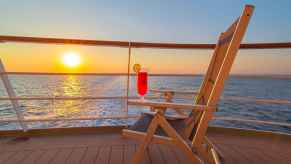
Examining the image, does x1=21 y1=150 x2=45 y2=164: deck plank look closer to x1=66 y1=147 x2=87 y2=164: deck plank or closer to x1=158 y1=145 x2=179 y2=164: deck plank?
x1=66 y1=147 x2=87 y2=164: deck plank

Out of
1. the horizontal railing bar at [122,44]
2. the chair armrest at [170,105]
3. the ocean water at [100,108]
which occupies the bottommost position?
the ocean water at [100,108]

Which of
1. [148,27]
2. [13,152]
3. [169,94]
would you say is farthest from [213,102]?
[148,27]

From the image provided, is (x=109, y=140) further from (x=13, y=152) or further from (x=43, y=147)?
(x=13, y=152)

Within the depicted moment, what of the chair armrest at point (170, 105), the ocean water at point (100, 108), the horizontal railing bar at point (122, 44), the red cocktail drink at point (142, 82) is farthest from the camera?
the ocean water at point (100, 108)

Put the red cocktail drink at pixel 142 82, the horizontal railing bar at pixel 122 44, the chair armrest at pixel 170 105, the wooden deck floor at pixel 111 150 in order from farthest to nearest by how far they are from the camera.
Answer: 1. the horizontal railing bar at pixel 122 44
2. the wooden deck floor at pixel 111 150
3. the red cocktail drink at pixel 142 82
4. the chair armrest at pixel 170 105

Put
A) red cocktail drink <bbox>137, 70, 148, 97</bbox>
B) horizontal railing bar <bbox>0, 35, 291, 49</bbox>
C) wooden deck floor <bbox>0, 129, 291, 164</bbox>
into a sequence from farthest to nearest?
horizontal railing bar <bbox>0, 35, 291, 49</bbox> < wooden deck floor <bbox>0, 129, 291, 164</bbox> < red cocktail drink <bbox>137, 70, 148, 97</bbox>

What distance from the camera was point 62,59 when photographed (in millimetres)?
2594

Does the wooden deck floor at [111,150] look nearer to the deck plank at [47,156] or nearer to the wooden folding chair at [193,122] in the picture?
the deck plank at [47,156]

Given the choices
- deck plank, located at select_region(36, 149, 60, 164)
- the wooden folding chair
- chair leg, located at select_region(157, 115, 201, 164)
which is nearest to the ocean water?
deck plank, located at select_region(36, 149, 60, 164)

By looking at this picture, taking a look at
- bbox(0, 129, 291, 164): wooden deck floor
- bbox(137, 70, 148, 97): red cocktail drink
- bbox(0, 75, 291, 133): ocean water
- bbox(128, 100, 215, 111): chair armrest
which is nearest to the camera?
bbox(128, 100, 215, 111): chair armrest

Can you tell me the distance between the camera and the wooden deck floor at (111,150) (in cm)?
144

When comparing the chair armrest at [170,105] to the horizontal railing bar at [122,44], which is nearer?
the chair armrest at [170,105]

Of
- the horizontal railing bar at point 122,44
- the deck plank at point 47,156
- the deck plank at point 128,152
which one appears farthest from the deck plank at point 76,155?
the horizontal railing bar at point 122,44

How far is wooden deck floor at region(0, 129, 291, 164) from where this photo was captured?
4.73ft
